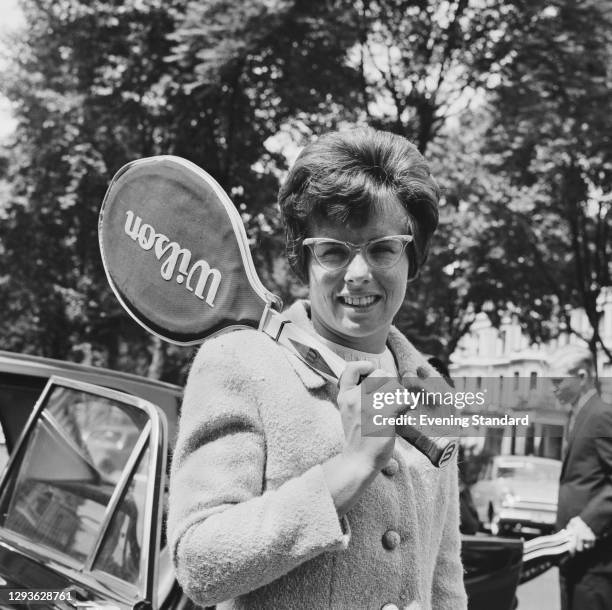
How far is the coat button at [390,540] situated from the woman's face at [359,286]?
0.37 meters

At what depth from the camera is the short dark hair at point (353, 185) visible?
1668 mm

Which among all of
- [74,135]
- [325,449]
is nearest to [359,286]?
[325,449]

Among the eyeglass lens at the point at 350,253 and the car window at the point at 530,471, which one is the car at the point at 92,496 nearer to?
the eyeglass lens at the point at 350,253

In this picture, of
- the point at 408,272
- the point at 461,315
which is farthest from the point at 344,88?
the point at 408,272

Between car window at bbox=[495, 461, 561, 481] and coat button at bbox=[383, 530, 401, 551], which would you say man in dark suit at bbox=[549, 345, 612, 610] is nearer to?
coat button at bbox=[383, 530, 401, 551]

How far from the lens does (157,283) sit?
6.17ft

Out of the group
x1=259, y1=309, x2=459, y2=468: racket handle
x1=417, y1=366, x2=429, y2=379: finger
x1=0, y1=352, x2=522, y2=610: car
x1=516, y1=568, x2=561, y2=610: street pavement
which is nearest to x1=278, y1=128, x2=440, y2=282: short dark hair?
x1=259, y1=309, x2=459, y2=468: racket handle

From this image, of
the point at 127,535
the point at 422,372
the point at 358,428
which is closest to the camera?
the point at 358,428

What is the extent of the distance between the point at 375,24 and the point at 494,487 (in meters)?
10.2

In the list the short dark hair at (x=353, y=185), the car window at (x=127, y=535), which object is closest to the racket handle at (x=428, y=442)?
the short dark hair at (x=353, y=185)

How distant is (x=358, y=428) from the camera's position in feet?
4.70

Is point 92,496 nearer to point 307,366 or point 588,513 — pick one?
Answer: point 307,366

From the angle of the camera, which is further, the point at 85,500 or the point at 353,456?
the point at 85,500

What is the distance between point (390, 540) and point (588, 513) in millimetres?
3483
